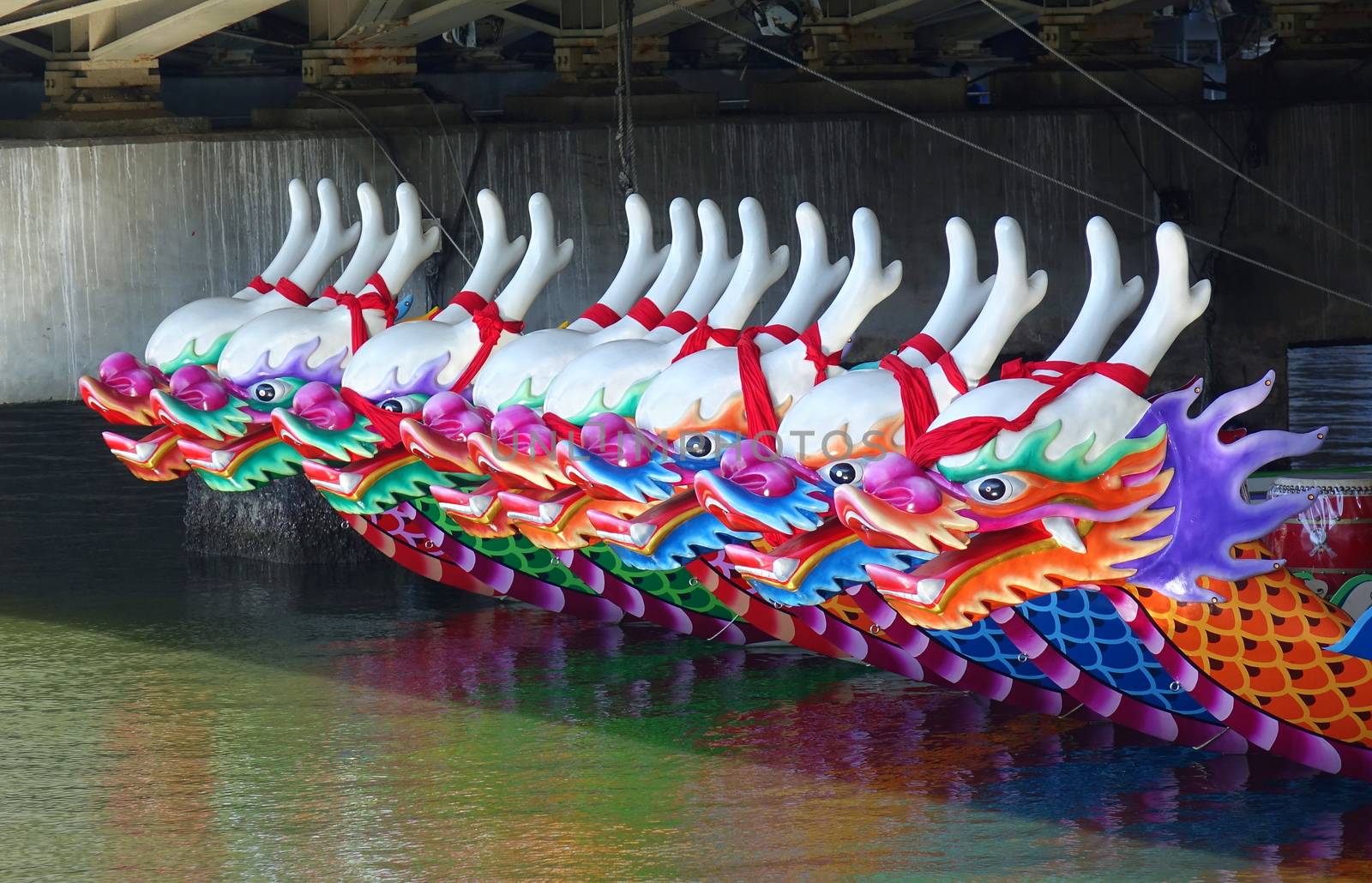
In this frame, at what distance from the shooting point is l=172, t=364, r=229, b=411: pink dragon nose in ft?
23.3

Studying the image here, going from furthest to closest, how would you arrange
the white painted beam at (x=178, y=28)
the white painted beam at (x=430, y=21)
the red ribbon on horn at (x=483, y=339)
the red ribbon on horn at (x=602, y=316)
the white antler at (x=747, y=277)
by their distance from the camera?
the white painted beam at (x=430, y=21) → the white painted beam at (x=178, y=28) → the red ribbon on horn at (x=602, y=316) → the red ribbon on horn at (x=483, y=339) → the white antler at (x=747, y=277)

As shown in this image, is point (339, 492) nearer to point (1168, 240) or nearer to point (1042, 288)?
point (1042, 288)

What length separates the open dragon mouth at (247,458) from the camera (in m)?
7.08

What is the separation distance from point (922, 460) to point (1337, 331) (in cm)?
951

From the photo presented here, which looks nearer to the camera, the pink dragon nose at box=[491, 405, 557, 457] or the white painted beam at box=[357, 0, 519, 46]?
the pink dragon nose at box=[491, 405, 557, 457]

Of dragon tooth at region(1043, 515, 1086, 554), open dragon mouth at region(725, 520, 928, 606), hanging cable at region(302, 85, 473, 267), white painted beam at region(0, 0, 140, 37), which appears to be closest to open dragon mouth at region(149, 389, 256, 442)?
open dragon mouth at region(725, 520, 928, 606)

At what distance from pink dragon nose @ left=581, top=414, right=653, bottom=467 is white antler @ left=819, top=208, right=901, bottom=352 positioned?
0.62 m

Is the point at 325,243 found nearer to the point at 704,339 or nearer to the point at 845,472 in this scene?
the point at 704,339

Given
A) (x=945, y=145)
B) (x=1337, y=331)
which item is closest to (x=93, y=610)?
(x=945, y=145)

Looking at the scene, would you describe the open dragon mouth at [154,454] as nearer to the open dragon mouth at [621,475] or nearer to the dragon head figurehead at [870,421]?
the open dragon mouth at [621,475]

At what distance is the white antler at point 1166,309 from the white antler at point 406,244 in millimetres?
3055

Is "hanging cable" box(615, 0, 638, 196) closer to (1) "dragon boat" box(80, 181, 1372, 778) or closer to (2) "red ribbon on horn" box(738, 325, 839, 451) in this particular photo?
(1) "dragon boat" box(80, 181, 1372, 778)

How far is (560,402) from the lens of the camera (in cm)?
615

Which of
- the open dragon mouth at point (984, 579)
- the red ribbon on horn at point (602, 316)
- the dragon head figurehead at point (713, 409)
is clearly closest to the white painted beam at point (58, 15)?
the red ribbon on horn at point (602, 316)
